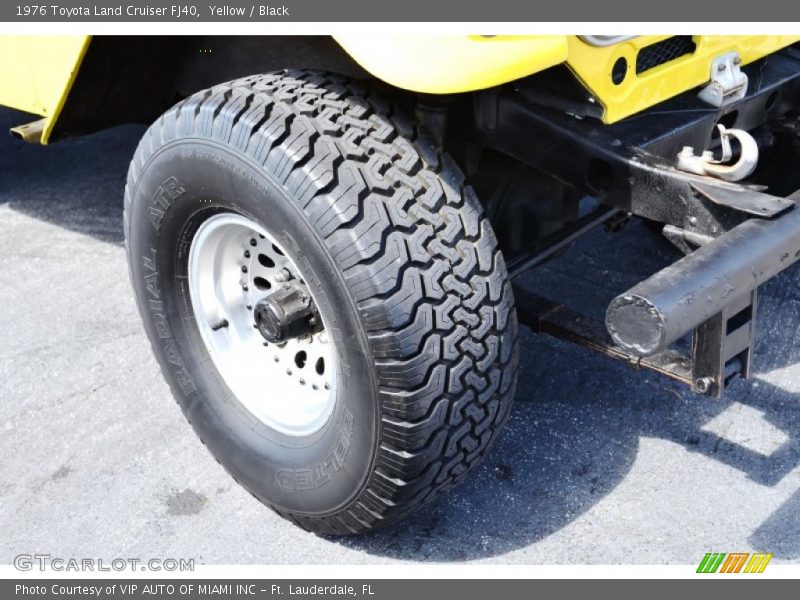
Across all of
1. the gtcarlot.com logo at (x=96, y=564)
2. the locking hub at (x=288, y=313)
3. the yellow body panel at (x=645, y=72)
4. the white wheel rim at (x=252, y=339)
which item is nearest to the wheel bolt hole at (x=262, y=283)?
the white wheel rim at (x=252, y=339)

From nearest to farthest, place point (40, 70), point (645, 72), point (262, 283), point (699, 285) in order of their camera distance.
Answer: point (699, 285)
point (645, 72)
point (262, 283)
point (40, 70)

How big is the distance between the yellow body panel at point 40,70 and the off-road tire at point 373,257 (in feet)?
1.33

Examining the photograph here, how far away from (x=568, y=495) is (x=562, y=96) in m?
1.09

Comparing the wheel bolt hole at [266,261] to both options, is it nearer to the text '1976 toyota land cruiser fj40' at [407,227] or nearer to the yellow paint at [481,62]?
the text '1976 toyota land cruiser fj40' at [407,227]

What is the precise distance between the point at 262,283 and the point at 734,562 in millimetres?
1411

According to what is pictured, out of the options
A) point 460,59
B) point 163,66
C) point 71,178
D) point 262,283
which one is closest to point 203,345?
point 262,283

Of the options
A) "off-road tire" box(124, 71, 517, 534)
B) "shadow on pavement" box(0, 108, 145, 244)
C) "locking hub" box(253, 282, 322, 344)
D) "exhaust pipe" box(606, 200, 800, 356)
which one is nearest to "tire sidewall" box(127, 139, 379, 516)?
"off-road tire" box(124, 71, 517, 534)

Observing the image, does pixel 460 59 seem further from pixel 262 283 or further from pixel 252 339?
pixel 252 339

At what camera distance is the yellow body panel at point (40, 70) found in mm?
2861

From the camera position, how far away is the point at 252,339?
2943 mm

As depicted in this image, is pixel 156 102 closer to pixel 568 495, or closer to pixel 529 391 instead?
pixel 529 391

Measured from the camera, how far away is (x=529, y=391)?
3.29 metres

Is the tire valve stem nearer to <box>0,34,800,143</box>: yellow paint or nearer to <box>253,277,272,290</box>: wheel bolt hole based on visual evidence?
<box>253,277,272,290</box>: wheel bolt hole

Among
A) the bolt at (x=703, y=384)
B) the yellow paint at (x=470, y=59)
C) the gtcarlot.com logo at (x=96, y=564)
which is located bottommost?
the gtcarlot.com logo at (x=96, y=564)
